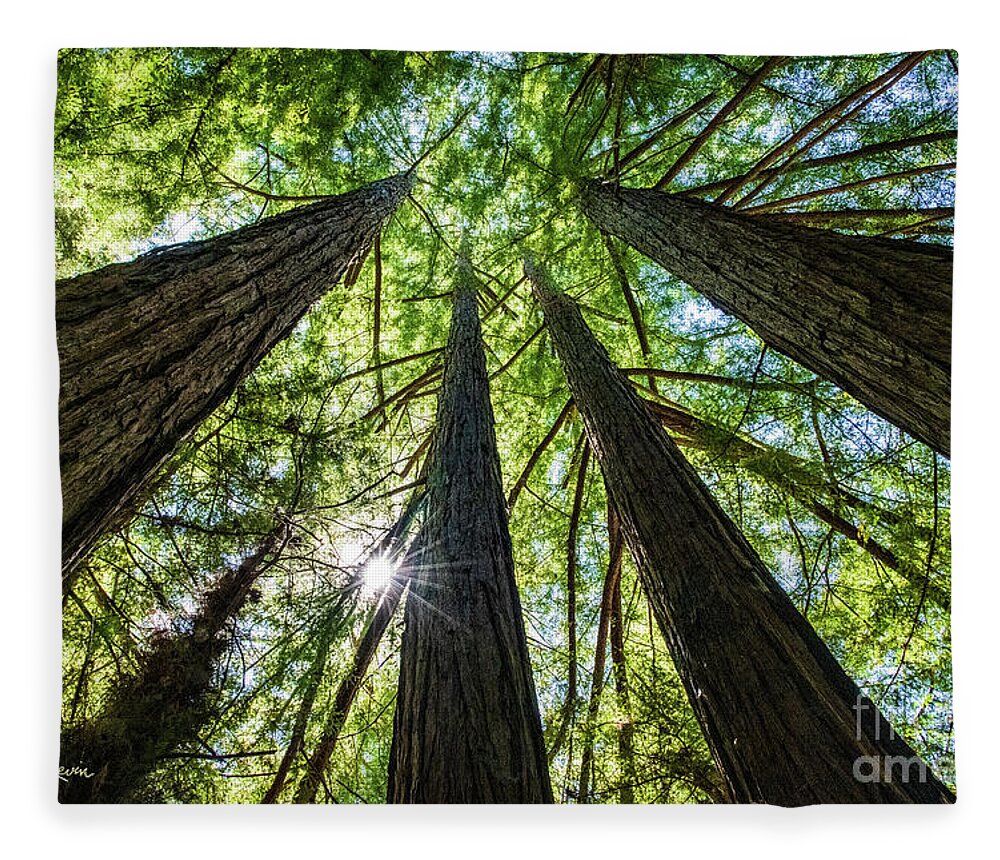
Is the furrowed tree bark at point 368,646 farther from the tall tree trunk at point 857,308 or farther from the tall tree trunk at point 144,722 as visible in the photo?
the tall tree trunk at point 857,308

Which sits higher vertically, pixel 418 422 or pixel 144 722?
pixel 418 422

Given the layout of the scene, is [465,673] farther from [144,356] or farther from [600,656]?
[144,356]

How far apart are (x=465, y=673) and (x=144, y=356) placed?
1025mm

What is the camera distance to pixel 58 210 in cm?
171

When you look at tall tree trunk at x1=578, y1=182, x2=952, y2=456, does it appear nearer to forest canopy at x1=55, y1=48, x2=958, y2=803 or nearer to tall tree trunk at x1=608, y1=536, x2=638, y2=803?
forest canopy at x1=55, y1=48, x2=958, y2=803

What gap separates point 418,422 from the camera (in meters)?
2.53
